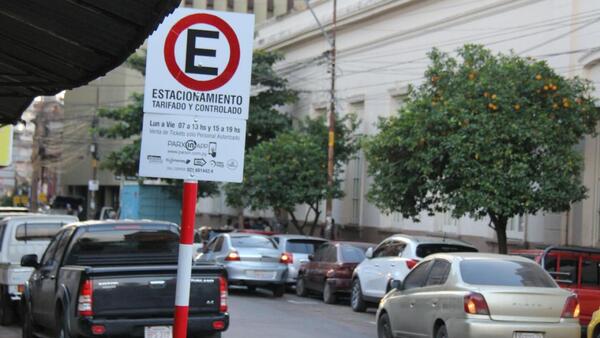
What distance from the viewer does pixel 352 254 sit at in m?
22.7

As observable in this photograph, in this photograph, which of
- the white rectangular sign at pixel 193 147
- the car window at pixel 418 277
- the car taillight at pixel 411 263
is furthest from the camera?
the car taillight at pixel 411 263

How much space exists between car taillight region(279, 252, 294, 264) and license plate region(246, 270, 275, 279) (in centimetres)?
52

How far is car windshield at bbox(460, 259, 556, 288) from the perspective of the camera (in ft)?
39.8

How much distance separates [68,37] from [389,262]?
1232cm

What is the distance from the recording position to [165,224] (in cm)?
1256

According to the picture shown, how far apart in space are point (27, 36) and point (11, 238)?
830 cm

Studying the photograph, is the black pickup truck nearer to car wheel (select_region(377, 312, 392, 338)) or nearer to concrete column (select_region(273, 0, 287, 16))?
car wheel (select_region(377, 312, 392, 338))

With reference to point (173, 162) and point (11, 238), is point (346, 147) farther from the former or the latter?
point (173, 162)

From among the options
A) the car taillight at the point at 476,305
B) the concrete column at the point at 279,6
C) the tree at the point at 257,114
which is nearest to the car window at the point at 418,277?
the car taillight at the point at 476,305

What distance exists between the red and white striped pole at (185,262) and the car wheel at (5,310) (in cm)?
1013

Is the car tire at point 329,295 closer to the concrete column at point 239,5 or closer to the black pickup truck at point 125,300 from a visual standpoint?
the black pickup truck at point 125,300

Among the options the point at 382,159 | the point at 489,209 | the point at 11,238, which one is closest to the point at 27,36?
the point at 11,238

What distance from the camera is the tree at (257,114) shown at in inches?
1596

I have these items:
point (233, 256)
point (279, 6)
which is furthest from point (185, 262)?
point (279, 6)
